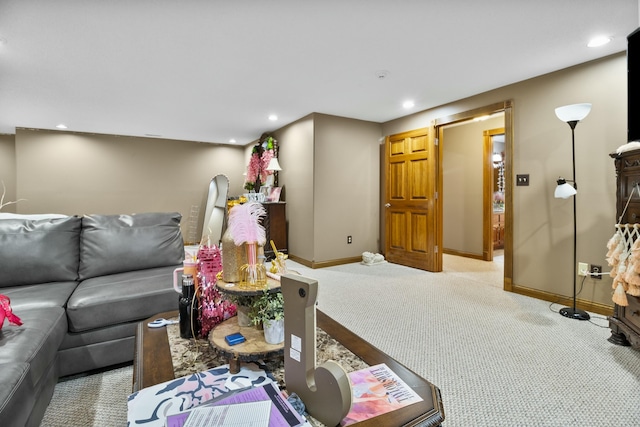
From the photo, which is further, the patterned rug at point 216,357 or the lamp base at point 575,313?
the lamp base at point 575,313

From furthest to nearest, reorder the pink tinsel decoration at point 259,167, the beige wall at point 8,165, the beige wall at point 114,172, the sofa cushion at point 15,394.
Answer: the beige wall at point 8,165, the beige wall at point 114,172, the pink tinsel decoration at point 259,167, the sofa cushion at point 15,394

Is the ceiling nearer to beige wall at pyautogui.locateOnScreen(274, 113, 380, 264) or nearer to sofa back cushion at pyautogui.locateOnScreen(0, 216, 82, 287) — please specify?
beige wall at pyautogui.locateOnScreen(274, 113, 380, 264)

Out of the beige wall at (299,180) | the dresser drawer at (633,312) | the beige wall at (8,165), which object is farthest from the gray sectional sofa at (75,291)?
the beige wall at (8,165)

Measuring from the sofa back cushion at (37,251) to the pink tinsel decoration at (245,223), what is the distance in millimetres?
1740

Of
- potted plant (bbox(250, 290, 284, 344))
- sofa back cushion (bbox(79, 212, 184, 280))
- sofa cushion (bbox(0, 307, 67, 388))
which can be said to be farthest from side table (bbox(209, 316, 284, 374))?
sofa back cushion (bbox(79, 212, 184, 280))

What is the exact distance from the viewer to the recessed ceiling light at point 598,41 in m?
2.48

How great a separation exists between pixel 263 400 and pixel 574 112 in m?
3.28

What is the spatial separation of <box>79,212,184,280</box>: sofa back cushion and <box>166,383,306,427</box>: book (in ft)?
6.15

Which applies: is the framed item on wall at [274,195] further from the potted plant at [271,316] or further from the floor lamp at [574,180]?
the potted plant at [271,316]

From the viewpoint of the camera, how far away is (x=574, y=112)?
2.67 metres

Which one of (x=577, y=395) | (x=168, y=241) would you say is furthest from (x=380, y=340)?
(x=168, y=241)

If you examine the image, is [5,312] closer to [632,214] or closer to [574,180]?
[632,214]

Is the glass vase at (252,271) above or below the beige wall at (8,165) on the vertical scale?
below

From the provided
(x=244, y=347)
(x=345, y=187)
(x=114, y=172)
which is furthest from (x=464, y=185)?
(x=114, y=172)
